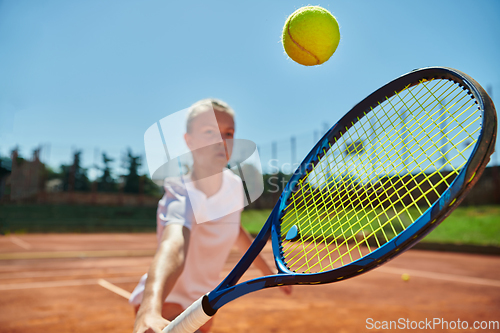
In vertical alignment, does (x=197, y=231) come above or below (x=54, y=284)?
above

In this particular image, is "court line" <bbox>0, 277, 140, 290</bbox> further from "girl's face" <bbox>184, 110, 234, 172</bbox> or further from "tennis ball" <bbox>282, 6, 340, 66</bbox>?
"tennis ball" <bbox>282, 6, 340, 66</bbox>

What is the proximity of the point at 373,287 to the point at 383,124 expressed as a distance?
4.59 m

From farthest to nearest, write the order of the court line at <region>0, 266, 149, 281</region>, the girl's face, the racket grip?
1. the court line at <region>0, 266, 149, 281</region>
2. the girl's face
3. the racket grip

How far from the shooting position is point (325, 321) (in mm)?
3828

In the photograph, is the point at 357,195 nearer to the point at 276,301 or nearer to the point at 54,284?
the point at 276,301

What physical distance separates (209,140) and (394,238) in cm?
93

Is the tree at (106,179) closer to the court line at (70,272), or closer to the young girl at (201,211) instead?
the court line at (70,272)

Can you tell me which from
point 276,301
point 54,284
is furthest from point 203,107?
point 54,284

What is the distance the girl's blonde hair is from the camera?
1.74 m

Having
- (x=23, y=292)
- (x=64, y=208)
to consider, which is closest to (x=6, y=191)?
(x=64, y=208)

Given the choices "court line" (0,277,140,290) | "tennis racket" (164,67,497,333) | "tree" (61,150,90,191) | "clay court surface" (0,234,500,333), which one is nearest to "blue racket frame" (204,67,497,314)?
"tennis racket" (164,67,497,333)

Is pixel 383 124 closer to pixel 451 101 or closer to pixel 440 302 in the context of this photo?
pixel 451 101

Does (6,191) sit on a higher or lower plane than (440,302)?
higher

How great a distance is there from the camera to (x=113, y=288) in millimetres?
5355
